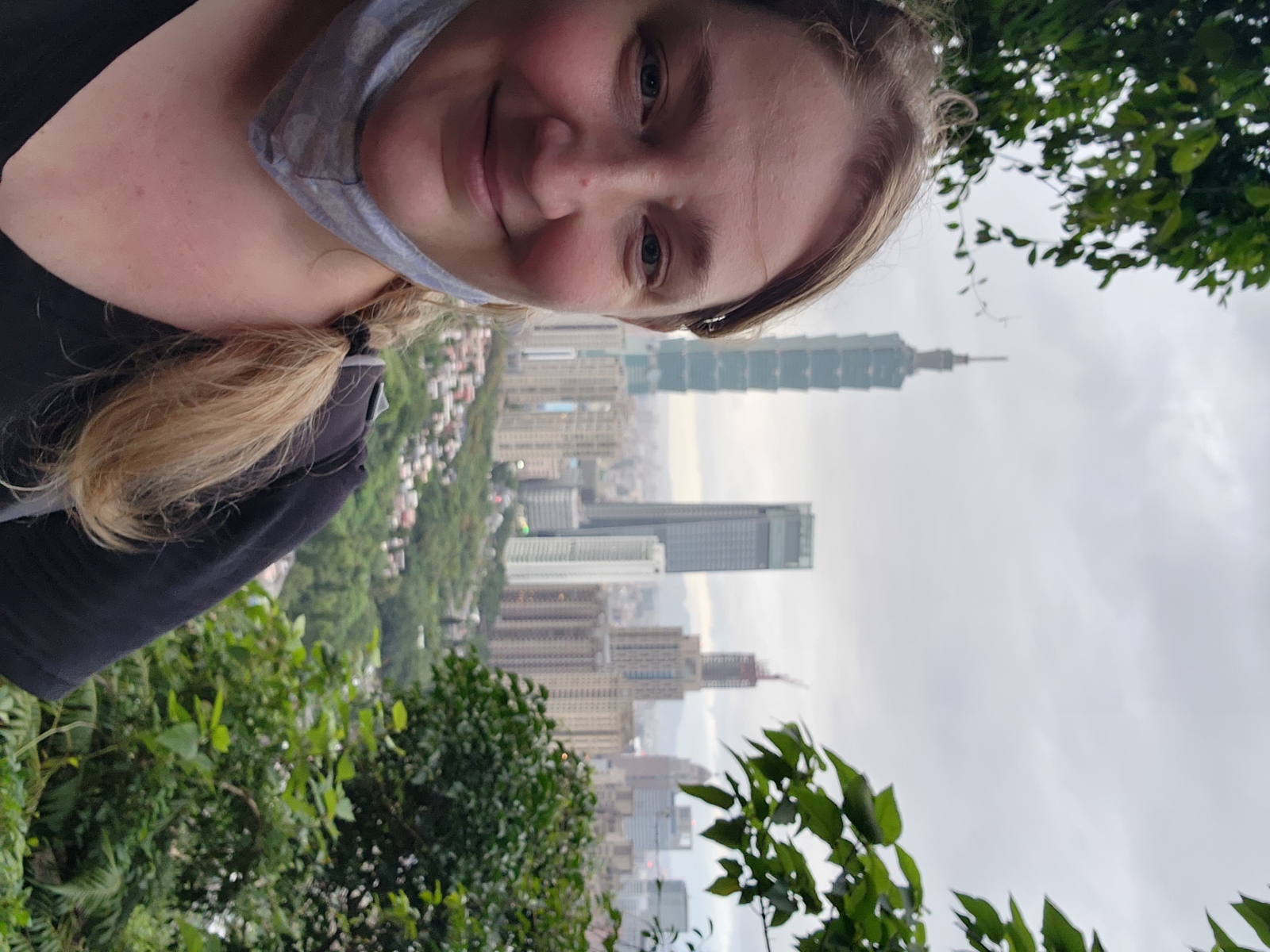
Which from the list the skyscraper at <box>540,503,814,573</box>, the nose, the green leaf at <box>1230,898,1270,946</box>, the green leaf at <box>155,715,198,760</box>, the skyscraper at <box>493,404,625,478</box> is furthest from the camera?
the skyscraper at <box>540,503,814,573</box>

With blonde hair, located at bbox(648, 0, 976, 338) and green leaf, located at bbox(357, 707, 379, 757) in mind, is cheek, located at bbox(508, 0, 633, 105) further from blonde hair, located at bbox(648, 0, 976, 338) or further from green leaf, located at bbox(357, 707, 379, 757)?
green leaf, located at bbox(357, 707, 379, 757)

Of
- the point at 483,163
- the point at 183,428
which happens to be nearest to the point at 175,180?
the point at 183,428

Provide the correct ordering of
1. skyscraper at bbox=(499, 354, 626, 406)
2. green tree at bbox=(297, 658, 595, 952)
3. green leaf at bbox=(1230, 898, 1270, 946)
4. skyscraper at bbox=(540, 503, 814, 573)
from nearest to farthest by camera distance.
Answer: green leaf at bbox=(1230, 898, 1270, 946), green tree at bbox=(297, 658, 595, 952), skyscraper at bbox=(499, 354, 626, 406), skyscraper at bbox=(540, 503, 814, 573)

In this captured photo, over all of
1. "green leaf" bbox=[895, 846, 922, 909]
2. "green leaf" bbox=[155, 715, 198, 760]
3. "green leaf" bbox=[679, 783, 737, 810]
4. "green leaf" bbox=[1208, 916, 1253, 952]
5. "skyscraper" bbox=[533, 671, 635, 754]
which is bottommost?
"green leaf" bbox=[1208, 916, 1253, 952]

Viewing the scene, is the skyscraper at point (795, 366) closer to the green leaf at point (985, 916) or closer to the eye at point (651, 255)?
the eye at point (651, 255)

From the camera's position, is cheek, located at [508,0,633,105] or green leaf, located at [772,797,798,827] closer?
cheek, located at [508,0,633,105]

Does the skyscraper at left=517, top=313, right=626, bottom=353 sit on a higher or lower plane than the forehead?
higher

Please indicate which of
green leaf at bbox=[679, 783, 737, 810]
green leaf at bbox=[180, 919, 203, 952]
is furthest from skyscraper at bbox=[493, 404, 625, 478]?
green leaf at bbox=[679, 783, 737, 810]

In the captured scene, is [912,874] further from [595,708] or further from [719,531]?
[719,531]

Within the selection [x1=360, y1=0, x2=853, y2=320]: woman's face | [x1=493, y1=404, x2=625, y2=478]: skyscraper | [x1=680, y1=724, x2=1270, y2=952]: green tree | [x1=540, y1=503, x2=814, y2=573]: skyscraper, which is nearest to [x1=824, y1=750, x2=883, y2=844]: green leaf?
[x1=680, y1=724, x2=1270, y2=952]: green tree
